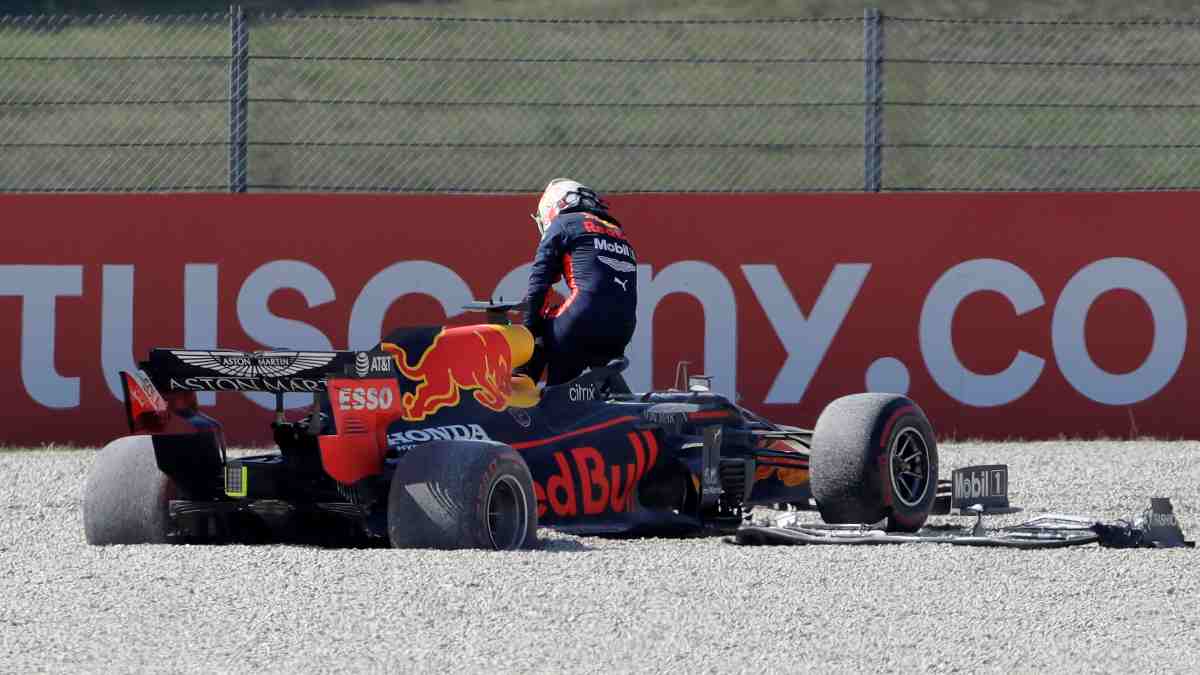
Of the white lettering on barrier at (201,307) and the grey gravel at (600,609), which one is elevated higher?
the white lettering on barrier at (201,307)

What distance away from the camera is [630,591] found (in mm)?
6703

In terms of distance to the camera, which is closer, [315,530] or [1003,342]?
[315,530]

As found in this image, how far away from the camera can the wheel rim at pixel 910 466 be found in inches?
348

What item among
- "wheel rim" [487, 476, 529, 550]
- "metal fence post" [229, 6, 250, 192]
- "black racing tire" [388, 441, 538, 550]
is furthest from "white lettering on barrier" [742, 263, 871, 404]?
"black racing tire" [388, 441, 538, 550]

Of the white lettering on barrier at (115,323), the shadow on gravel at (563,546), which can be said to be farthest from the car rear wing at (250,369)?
the white lettering on barrier at (115,323)

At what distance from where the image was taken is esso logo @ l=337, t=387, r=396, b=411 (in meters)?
7.66

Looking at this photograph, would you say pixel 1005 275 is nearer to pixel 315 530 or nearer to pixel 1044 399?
pixel 1044 399

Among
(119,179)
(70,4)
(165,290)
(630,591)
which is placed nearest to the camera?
(630,591)

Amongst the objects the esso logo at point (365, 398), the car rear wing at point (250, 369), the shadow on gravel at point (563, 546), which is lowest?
the shadow on gravel at point (563, 546)

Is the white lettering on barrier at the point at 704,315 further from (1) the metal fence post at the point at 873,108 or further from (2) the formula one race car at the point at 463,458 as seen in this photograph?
(2) the formula one race car at the point at 463,458

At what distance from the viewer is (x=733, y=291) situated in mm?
13352

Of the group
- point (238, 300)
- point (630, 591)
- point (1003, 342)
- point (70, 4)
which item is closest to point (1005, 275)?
point (1003, 342)

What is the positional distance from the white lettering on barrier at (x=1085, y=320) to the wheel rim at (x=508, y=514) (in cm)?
644

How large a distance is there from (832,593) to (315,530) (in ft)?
7.48
